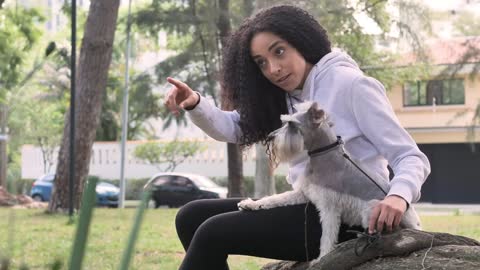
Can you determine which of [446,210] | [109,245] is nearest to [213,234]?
[109,245]

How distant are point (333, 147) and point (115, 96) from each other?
37976mm

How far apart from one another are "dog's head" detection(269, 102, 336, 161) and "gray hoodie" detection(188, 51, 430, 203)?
0.09 meters

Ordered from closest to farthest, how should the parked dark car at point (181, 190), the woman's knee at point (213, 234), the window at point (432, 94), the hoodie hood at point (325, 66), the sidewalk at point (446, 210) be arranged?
the woman's knee at point (213, 234) → the hoodie hood at point (325, 66) → the sidewalk at point (446, 210) → the parked dark car at point (181, 190) → the window at point (432, 94)

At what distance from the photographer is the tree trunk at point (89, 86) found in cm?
1585

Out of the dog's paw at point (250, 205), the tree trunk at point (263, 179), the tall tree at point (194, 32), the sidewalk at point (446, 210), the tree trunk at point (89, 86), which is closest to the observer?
the dog's paw at point (250, 205)

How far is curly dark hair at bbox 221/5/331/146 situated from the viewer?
10.3 ft

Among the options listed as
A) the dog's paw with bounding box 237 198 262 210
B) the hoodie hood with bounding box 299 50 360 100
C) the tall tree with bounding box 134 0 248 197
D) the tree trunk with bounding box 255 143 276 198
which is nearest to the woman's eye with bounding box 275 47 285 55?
the hoodie hood with bounding box 299 50 360 100

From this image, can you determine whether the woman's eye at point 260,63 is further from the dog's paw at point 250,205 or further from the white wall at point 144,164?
the white wall at point 144,164

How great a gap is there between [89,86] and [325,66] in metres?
13.4

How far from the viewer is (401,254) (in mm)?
2791

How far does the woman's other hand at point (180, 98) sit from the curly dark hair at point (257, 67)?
0.78 ft

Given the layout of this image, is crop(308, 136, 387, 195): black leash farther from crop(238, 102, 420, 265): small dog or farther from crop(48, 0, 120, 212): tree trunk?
crop(48, 0, 120, 212): tree trunk

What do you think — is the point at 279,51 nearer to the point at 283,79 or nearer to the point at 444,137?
the point at 283,79

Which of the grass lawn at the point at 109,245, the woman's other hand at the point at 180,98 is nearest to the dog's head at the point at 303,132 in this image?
the woman's other hand at the point at 180,98
